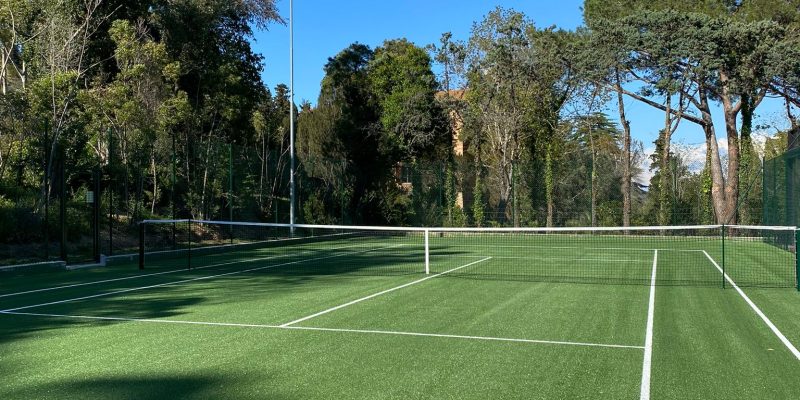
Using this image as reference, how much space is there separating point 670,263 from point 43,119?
1854 cm

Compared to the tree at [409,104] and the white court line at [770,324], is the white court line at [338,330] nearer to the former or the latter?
the white court line at [770,324]

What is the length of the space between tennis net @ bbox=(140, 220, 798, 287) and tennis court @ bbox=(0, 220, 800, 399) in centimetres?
24

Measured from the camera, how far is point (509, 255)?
68.1ft

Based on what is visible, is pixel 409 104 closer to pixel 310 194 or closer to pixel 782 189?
pixel 310 194

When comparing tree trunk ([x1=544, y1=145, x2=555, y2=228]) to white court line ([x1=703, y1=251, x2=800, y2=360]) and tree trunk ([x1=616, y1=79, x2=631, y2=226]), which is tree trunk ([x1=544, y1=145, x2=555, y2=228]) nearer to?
tree trunk ([x1=616, y1=79, x2=631, y2=226])

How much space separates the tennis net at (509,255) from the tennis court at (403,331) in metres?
0.24

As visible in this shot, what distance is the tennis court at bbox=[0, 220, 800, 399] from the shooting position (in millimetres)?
5984

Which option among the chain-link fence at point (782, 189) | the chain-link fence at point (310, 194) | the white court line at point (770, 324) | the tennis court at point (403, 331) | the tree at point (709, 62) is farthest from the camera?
the tree at point (709, 62)

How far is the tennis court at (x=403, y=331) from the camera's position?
5.98 m

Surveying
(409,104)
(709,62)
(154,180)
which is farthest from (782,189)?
(154,180)

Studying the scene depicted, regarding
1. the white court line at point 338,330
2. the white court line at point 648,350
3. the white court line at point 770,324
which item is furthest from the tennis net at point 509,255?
the white court line at point 338,330

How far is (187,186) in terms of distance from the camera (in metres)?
25.4

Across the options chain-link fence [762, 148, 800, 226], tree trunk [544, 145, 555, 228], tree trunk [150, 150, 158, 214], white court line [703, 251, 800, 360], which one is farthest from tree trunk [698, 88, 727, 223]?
tree trunk [150, 150, 158, 214]

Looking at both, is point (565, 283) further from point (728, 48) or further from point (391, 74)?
point (391, 74)
